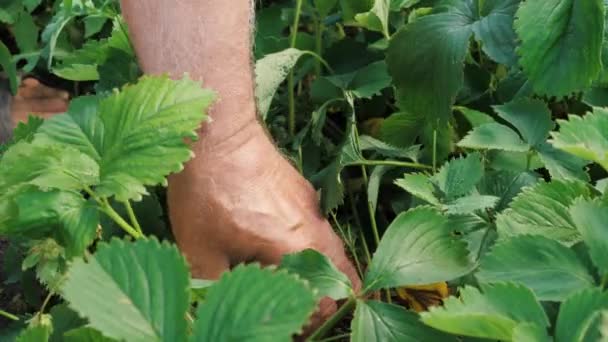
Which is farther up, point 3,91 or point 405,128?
point 405,128

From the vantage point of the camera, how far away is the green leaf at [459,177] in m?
0.78

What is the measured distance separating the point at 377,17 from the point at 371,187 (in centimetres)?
21

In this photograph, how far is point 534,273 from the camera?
0.59 meters

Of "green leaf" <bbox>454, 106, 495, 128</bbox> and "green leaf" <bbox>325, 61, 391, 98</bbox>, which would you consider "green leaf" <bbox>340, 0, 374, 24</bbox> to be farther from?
"green leaf" <bbox>454, 106, 495, 128</bbox>

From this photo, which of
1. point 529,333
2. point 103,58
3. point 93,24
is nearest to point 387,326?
point 529,333

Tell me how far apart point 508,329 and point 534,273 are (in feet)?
0.33

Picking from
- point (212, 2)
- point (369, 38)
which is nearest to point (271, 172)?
point (212, 2)

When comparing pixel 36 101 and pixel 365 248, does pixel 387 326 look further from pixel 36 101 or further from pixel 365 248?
pixel 36 101

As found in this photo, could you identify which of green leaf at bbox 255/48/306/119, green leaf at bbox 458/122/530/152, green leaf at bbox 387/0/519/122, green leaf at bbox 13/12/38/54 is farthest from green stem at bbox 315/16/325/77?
green leaf at bbox 13/12/38/54

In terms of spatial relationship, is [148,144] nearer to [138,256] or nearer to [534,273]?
[138,256]

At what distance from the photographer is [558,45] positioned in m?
0.82

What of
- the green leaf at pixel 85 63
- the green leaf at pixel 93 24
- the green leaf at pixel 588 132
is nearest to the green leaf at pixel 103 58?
the green leaf at pixel 85 63

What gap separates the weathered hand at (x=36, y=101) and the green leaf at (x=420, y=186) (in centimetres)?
91

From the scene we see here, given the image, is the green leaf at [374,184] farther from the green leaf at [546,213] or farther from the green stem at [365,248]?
the green leaf at [546,213]
